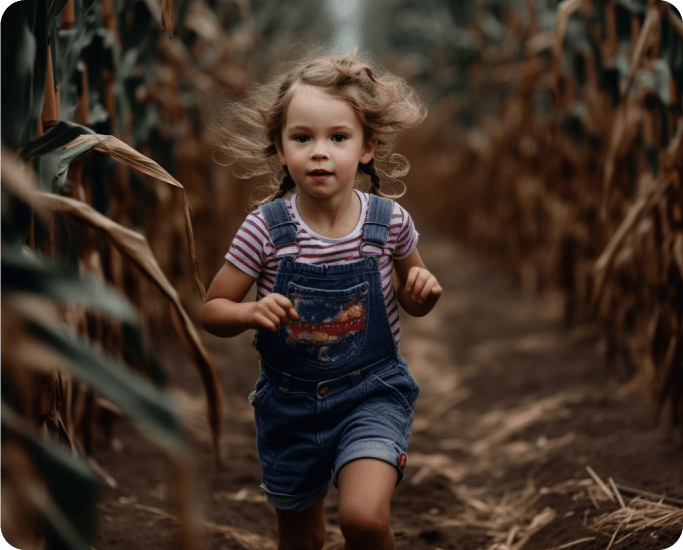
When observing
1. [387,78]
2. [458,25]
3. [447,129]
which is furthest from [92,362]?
[447,129]

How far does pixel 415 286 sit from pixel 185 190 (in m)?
1.46

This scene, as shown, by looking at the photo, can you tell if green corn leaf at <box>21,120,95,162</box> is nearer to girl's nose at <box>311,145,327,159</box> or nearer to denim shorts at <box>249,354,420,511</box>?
girl's nose at <box>311,145,327,159</box>

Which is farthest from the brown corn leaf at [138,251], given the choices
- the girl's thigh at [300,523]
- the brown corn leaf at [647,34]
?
the brown corn leaf at [647,34]

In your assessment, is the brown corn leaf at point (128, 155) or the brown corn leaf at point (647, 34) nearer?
the brown corn leaf at point (128, 155)

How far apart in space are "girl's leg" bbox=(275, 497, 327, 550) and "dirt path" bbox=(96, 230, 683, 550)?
0.17 metres

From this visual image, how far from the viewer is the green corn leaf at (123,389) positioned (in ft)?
Result: 2.90

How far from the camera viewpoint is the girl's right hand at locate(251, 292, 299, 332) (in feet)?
3.94

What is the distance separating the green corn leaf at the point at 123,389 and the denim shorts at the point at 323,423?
0.45m

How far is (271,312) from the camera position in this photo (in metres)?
1.21

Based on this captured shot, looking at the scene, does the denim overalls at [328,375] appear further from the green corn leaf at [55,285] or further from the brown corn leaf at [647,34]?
the brown corn leaf at [647,34]

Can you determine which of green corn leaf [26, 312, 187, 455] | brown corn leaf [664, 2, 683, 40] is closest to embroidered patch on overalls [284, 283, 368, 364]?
green corn leaf [26, 312, 187, 455]

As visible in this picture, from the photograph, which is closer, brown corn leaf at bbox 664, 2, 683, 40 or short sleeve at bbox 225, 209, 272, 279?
short sleeve at bbox 225, 209, 272, 279

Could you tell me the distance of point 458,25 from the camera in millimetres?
5129

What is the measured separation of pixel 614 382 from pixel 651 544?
1064 mm
